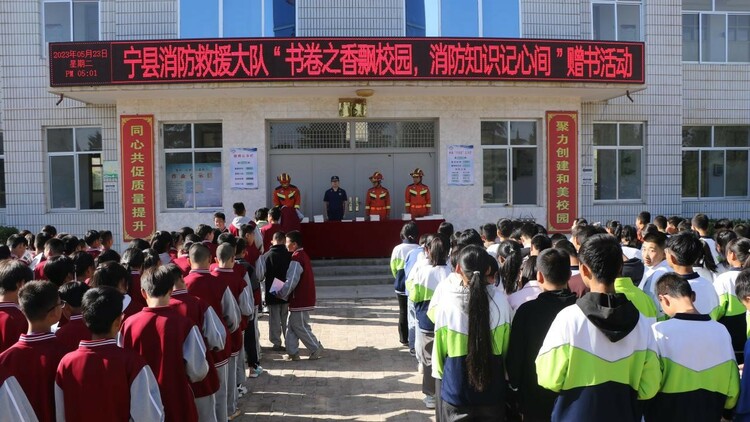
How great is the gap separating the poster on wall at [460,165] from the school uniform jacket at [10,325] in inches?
423

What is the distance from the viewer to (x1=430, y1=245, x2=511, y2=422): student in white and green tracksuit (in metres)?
3.77

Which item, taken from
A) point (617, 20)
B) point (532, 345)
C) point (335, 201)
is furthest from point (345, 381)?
point (617, 20)

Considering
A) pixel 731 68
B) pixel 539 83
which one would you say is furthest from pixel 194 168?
pixel 731 68

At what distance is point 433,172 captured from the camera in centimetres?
1474

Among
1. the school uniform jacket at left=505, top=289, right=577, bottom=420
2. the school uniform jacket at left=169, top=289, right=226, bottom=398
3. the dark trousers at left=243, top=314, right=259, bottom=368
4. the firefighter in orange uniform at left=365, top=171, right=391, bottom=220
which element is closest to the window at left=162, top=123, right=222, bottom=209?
the firefighter in orange uniform at left=365, top=171, right=391, bottom=220

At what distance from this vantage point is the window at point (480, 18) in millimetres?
14625

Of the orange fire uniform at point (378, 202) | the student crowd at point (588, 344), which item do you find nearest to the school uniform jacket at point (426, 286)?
the student crowd at point (588, 344)

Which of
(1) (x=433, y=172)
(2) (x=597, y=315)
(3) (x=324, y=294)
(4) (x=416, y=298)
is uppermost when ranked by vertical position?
(1) (x=433, y=172)

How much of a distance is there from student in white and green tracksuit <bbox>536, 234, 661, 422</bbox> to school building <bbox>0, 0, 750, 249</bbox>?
9.90 m

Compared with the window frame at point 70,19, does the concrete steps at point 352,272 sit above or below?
below

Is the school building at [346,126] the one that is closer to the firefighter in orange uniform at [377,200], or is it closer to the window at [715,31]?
the firefighter in orange uniform at [377,200]

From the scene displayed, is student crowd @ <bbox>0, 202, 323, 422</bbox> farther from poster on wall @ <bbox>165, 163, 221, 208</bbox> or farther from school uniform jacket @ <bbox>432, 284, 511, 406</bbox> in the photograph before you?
poster on wall @ <bbox>165, 163, 221, 208</bbox>

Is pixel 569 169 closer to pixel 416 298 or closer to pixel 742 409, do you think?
pixel 416 298

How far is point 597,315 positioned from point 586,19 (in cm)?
1332
